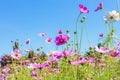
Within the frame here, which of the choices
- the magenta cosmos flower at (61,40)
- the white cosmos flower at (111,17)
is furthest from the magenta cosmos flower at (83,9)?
the magenta cosmos flower at (61,40)

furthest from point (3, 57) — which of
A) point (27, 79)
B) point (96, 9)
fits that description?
point (96, 9)

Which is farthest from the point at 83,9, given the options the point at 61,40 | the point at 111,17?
the point at 61,40

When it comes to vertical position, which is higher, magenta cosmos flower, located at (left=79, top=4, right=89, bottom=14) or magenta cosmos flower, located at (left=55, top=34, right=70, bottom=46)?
magenta cosmos flower, located at (left=79, top=4, right=89, bottom=14)

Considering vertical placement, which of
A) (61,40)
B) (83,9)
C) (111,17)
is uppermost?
(83,9)

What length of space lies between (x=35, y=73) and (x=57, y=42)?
1.73ft

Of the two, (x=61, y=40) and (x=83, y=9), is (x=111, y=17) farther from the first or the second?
(x=61, y=40)

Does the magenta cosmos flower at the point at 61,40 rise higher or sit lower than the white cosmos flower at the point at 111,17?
lower

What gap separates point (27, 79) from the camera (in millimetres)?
4879

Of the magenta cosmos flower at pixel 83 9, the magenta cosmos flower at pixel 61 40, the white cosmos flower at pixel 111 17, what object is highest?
the magenta cosmos flower at pixel 83 9

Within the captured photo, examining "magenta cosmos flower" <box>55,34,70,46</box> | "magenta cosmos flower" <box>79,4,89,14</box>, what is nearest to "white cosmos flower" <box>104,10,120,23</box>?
"magenta cosmos flower" <box>79,4,89,14</box>

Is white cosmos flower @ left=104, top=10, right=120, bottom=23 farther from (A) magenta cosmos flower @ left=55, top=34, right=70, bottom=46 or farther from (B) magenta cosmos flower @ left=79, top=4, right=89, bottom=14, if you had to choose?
(A) magenta cosmos flower @ left=55, top=34, right=70, bottom=46

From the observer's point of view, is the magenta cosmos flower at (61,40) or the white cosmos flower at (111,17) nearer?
the magenta cosmos flower at (61,40)

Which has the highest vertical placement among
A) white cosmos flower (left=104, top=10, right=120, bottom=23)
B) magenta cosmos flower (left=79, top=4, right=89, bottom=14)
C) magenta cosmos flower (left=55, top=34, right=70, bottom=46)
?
magenta cosmos flower (left=79, top=4, right=89, bottom=14)

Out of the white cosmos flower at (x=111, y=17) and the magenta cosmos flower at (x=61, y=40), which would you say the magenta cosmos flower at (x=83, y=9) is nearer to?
the white cosmos flower at (x=111, y=17)
